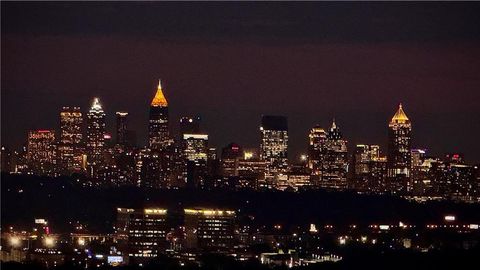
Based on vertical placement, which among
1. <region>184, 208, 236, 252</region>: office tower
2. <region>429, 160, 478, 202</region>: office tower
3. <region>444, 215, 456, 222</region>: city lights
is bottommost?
<region>184, 208, 236, 252</region>: office tower

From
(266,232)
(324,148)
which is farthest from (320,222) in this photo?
(324,148)

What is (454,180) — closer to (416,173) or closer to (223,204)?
(416,173)

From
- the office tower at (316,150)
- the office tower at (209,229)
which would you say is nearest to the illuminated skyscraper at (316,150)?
the office tower at (316,150)

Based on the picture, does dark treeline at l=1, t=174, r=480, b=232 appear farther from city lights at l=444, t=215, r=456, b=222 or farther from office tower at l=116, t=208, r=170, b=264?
office tower at l=116, t=208, r=170, b=264

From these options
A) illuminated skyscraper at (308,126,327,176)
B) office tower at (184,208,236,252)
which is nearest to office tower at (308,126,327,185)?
illuminated skyscraper at (308,126,327,176)

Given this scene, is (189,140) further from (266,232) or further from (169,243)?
(169,243)
